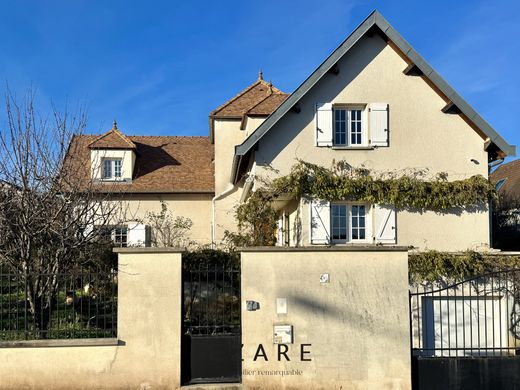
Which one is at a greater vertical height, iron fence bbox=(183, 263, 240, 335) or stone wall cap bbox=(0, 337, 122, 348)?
→ iron fence bbox=(183, 263, 240, 335)

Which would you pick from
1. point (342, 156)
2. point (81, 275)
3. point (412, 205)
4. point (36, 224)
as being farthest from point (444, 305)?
point (36, 224)

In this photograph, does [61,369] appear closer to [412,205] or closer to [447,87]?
[412,205]

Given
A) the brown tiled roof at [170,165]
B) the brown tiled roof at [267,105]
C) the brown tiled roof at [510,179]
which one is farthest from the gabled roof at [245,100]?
the brown tiled roof at [510,179]

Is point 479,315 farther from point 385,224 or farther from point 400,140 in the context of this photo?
point 400,140

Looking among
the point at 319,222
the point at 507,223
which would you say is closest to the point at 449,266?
the point at 319,222

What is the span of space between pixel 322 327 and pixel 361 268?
3.76 feet

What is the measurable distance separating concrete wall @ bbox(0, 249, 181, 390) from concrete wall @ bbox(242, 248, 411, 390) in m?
1.18

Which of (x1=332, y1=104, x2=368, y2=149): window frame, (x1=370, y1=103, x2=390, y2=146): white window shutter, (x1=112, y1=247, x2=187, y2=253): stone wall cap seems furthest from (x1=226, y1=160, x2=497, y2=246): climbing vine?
(x1=112, y1=247, x2=187, y2=253): stone wall cap

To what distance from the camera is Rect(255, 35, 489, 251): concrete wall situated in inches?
521

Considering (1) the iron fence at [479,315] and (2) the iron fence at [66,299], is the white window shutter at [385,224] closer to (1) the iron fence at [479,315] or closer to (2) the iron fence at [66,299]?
(1) the iron fence at [479,315]

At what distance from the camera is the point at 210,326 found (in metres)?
8.32

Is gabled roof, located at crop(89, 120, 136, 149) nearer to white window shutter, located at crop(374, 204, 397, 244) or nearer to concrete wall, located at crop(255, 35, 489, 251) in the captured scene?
concrete wall, located at crop(255, 35, 489, 251)

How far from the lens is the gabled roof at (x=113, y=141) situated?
20.5m

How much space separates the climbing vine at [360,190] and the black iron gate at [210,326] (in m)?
4.07
